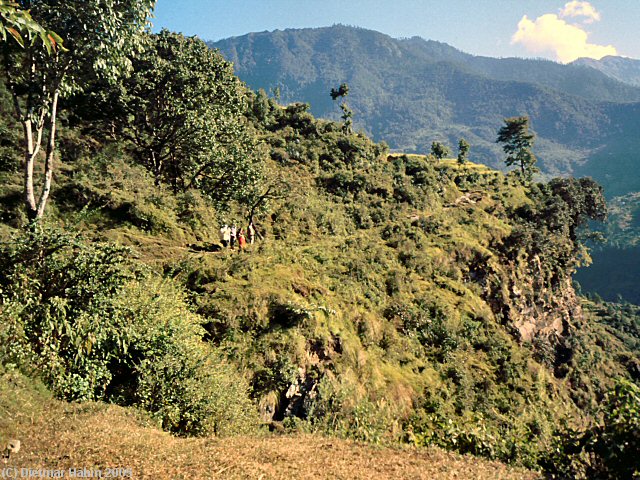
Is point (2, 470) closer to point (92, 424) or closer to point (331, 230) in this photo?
point (92, 424)

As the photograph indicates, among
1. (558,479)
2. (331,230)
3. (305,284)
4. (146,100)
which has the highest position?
(146,100)

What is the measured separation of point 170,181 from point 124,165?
3080 millimetres

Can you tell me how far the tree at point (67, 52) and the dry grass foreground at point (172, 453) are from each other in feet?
20.0

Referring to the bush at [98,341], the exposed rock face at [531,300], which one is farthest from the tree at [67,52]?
the exposed rock face at [531,300]

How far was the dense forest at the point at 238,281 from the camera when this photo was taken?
704 cm

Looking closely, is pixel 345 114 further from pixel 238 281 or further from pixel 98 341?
pixel 98 341

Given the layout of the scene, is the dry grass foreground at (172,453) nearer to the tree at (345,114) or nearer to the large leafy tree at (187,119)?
the large leafy tree at (187,119)

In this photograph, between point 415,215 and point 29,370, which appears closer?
point 29,370

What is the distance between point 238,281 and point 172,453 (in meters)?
7.24

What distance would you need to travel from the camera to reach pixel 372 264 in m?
19.6

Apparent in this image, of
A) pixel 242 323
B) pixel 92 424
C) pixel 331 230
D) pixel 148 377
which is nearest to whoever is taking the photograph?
pixel 92 424

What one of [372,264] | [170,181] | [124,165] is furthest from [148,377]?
[170,181]

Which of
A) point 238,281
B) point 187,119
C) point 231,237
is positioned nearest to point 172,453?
point 238,281

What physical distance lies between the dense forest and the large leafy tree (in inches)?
5.0
